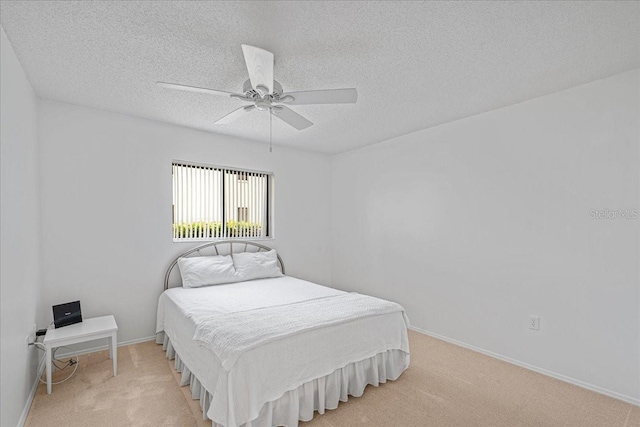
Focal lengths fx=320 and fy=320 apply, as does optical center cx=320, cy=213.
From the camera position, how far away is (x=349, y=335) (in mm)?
2533

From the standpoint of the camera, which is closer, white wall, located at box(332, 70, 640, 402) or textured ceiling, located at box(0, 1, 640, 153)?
textured ceiling, located at box(0, 1, 640, 153)

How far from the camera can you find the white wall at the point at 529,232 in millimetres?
2590

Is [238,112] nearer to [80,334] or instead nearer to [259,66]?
[259,66]

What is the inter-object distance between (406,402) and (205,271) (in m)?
2.52

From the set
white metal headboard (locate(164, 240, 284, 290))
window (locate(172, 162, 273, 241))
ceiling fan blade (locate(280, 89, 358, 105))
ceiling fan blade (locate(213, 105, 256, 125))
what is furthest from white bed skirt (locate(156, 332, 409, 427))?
ceiling fan blade (locate(213, 105, 256, 125))

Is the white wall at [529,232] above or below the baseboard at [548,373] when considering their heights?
above

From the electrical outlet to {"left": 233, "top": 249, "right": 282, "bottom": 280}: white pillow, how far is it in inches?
114

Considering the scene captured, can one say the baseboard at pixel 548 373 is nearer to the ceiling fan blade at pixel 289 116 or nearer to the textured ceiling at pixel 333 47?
the textured ceiling at pixel 333 47

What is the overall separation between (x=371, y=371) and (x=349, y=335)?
454 mm

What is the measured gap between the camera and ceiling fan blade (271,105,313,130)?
2631 millimetres

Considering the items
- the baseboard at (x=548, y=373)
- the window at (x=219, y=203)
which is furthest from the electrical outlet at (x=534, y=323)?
the window at (x=219, y=203)

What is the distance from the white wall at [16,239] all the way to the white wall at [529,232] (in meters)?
3.85

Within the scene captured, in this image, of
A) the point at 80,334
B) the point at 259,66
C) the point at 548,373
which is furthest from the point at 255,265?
the point at 548,373

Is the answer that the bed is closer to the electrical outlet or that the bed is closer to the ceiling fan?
the electrical outlet
